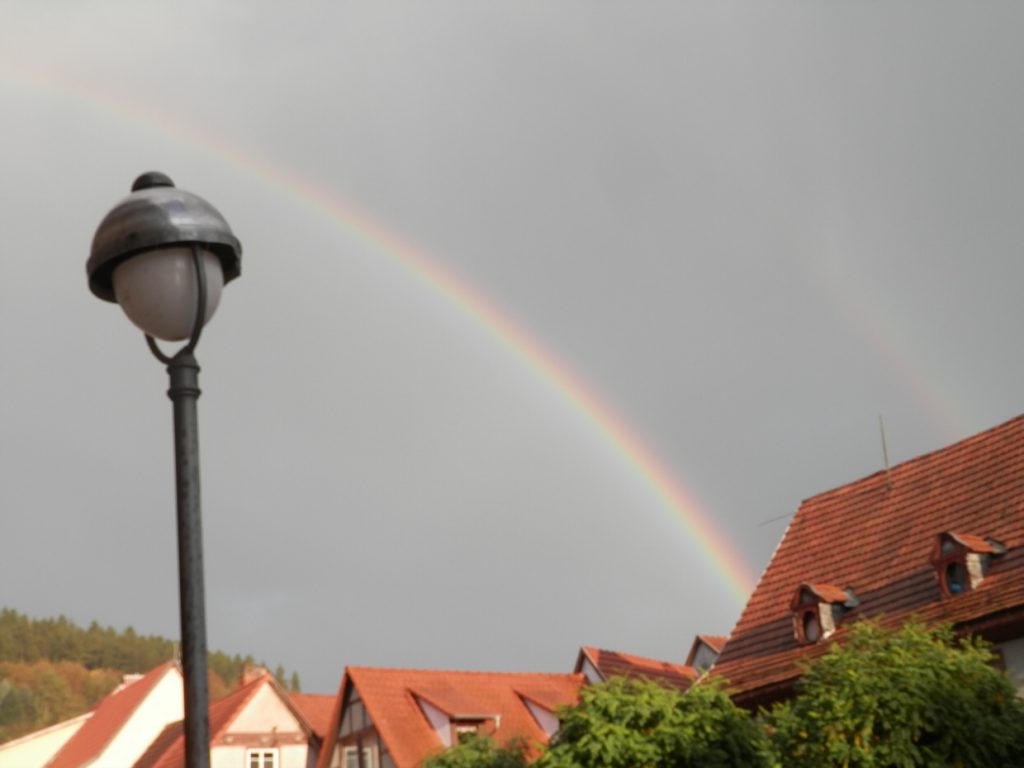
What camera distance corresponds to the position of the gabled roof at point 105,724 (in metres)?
56.8

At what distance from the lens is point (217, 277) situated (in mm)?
5598

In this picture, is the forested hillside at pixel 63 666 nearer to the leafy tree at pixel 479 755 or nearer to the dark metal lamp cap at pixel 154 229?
the leafy tree at pixel 479 755

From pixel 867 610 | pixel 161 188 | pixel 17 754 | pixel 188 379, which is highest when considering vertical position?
pixel 17 754

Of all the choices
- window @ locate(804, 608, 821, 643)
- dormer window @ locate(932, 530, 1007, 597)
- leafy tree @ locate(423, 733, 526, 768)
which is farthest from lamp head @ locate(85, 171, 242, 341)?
leafy tree @ locate(423, 733, 526, 768)

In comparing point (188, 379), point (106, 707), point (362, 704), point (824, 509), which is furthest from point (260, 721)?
point (188, 379)

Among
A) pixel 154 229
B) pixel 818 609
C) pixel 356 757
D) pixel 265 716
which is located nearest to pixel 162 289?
pixel 154 229

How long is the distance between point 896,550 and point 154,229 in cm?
2574

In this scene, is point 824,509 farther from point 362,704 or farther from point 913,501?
point 362,704

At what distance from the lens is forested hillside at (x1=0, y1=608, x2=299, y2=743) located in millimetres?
111312

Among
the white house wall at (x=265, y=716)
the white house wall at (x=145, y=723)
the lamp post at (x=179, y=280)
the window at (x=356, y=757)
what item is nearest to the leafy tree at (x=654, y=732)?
the lamp post at (x=179, y=280)

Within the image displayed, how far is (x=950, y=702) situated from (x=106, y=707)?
49.0m

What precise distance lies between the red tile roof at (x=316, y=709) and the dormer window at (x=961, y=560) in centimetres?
2799

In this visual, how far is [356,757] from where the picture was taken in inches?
A: 1671

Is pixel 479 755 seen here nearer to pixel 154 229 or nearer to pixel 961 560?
pixel 961 560
